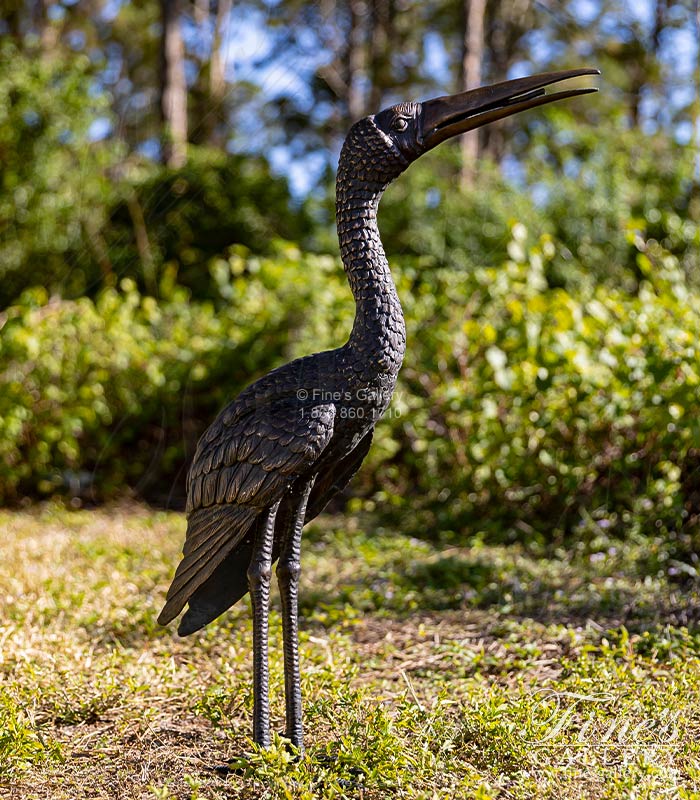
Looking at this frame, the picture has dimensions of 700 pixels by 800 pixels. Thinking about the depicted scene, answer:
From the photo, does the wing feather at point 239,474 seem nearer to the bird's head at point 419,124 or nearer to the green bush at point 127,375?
the bird's head at point 419,124

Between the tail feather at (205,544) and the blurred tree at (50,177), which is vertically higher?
the blurred tree at (50,177)

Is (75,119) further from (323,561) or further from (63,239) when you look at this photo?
(323,561)

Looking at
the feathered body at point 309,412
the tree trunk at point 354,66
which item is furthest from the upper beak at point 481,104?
the tree trunk at point 354,66

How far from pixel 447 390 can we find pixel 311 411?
10.4ft

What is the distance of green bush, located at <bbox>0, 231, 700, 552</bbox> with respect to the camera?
15.6 ft

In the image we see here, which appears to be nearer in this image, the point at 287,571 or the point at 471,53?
the point at 287,571

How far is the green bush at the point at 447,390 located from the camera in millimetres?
4742

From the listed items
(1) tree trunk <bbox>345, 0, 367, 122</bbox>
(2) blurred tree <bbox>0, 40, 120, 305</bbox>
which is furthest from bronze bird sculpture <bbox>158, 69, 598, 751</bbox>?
(1) tree trunk <bbox>345, 0, 367, 122</bbox>

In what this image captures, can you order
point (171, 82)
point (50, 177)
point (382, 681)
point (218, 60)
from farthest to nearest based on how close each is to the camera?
point (218, 60) → point (171, 82) → point (50, 177) → point (382, 681)

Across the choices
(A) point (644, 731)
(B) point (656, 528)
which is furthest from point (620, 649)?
(B) point (656, 528)

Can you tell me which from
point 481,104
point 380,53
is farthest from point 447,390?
point 380,53

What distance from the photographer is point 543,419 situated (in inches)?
198

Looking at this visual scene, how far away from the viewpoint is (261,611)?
2498mm

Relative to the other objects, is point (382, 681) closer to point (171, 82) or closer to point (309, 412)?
point (309, 412)
